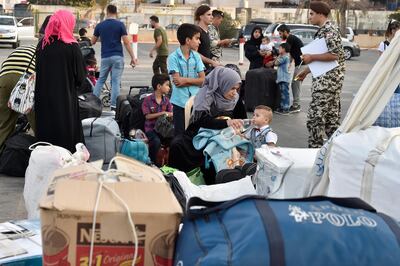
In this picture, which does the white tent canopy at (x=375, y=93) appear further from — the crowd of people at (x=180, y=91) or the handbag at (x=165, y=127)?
the handbag at (x=165, y=127)

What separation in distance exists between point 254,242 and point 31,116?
5342 mm

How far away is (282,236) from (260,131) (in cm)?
407

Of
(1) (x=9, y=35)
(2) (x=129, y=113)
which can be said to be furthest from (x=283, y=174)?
(1) (x=9, y=35)

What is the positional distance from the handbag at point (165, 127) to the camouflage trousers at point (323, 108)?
5.12 ft

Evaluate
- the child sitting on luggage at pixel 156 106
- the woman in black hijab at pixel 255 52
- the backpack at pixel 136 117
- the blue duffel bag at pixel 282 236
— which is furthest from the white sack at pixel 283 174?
the woman in black hijab at pixel 255 52

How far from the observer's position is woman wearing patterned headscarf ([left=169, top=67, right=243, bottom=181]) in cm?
689

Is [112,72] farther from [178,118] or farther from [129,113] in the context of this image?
[178,118]

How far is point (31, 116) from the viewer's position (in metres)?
7.70

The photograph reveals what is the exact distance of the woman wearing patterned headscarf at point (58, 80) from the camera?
7.19 meters

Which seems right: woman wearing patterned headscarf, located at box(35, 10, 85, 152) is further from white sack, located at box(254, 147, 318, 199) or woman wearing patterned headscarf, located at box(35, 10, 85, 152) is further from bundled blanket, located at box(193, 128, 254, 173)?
white sack, located at box(254, 147, 318, 199)

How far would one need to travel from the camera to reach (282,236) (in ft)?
9.03

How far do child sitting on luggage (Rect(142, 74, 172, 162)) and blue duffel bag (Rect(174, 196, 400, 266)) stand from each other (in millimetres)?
5497

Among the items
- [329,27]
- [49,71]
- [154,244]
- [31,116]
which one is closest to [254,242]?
[154,244]

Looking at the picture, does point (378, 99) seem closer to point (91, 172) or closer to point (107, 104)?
point (91, 172)
